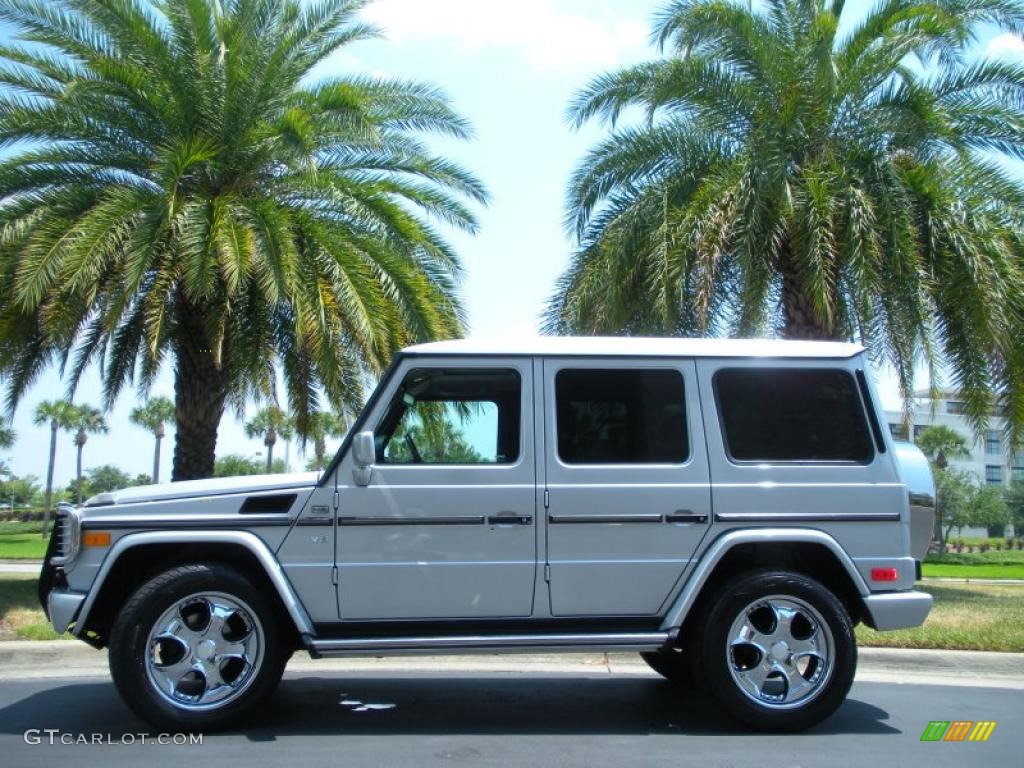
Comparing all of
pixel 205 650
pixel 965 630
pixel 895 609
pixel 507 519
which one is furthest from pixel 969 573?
pixel 205 650

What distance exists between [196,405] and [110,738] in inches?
309

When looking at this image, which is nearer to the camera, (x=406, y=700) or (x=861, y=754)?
(x=861, y=754)

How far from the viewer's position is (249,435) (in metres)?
61.7

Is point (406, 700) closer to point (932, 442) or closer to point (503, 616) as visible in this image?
point (503, 616)

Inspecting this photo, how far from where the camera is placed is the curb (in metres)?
8.05

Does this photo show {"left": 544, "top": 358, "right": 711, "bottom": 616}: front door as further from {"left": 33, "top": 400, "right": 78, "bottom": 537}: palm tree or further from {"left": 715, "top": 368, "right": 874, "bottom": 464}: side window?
{"left": 33, "top": 400, "right": 78, "bottom": 537}: palm tree

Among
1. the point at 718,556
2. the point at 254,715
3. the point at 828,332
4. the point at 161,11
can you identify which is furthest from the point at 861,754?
the point at 161,11

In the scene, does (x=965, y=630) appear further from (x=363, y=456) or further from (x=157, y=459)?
(x=157, y=459)

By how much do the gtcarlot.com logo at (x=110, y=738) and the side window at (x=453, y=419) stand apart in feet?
6.19

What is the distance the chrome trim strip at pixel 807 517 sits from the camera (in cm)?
615

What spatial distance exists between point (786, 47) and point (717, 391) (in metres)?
9.32

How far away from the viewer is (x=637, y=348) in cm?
638

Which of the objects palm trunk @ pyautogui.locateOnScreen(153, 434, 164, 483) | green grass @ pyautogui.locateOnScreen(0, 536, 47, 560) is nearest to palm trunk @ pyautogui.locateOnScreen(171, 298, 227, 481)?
green grass @ pyautogui.locateOnScreen(0, 536, 47, 560)

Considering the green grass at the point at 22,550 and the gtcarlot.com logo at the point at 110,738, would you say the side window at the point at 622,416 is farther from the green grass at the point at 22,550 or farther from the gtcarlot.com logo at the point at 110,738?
the green grass at the point at 22,550
